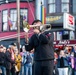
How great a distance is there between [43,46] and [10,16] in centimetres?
2356

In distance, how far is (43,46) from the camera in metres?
6.40

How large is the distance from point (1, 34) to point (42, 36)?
23.6 meters

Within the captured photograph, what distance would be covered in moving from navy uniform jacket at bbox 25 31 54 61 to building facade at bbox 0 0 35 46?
71.5 feet

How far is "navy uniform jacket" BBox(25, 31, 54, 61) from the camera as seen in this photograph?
20.7 feet

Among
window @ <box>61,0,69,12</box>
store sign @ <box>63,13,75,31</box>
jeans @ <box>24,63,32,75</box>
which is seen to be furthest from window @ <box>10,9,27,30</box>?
jeans @ <box>24,63,32,75</box>

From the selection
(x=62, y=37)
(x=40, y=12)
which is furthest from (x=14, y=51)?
(x=62, y=37)

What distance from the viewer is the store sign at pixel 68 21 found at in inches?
918

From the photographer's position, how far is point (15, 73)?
47.1 feet

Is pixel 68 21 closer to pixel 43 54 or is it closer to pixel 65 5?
pixel 65 5

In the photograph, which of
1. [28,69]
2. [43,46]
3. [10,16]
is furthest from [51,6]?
[43,46]

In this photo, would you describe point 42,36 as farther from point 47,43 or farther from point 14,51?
point 14,51

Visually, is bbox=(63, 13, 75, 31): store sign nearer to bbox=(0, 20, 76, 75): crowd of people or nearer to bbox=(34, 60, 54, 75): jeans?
bbox=(0, 20, 76, 75): crowd of people

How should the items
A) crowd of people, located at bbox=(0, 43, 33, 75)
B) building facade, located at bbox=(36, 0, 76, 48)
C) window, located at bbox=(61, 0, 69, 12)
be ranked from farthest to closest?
1. window, located at bbox=(61, 0, 69, 12)
2. building facade, located at bbox=(36, 0, 76, 48)
3. crowd of people, located at bbox=(0, 43, 33, 75)

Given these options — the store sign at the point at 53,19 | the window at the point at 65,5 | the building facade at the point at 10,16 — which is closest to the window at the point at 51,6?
the window at the point at 65,5
